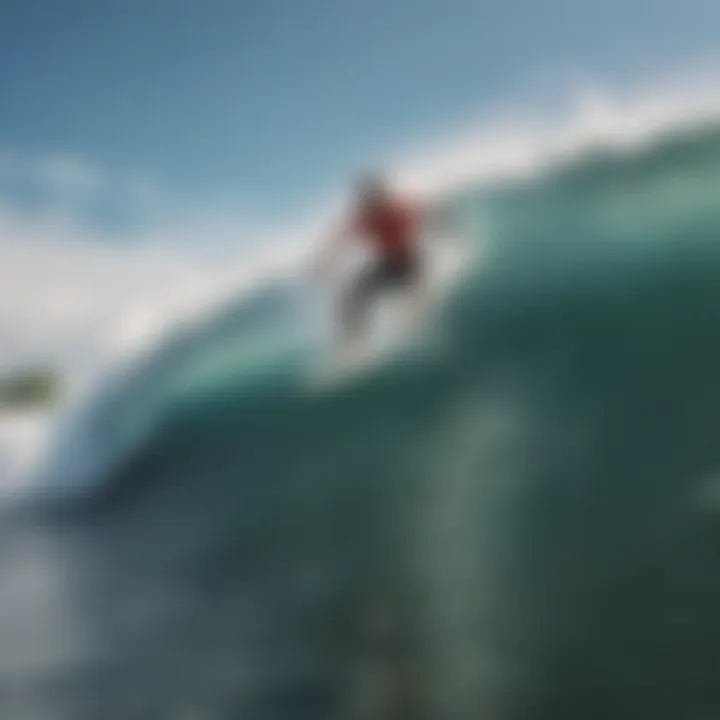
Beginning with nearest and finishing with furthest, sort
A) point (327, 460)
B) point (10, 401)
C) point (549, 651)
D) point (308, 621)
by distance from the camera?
point (549, 651) → point (308, 621) → point (327, 460) → point (10, 401)

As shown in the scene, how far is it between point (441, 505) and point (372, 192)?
63cm

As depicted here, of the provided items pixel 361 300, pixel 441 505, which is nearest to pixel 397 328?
pixel 361 300

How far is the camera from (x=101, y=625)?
2258 mm

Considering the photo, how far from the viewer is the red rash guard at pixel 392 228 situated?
2.30m

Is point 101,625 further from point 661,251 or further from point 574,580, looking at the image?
point 661,251

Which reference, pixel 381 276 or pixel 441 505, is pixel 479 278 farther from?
pixel 441 505

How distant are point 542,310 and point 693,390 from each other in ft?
1.08

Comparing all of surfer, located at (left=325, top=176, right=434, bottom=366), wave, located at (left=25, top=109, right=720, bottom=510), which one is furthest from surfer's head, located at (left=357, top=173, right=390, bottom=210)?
wave, located at (left=25, top=109, right=720, bottom=510)

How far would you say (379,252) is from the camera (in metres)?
2.34

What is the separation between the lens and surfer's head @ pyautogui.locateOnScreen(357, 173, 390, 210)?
7.53 ft

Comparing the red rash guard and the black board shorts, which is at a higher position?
the red rash guard

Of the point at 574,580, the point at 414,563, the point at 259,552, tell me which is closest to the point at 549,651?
the point at 574,580

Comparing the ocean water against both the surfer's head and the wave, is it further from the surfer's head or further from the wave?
the surfer's head

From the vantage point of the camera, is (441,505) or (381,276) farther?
(381,276)
